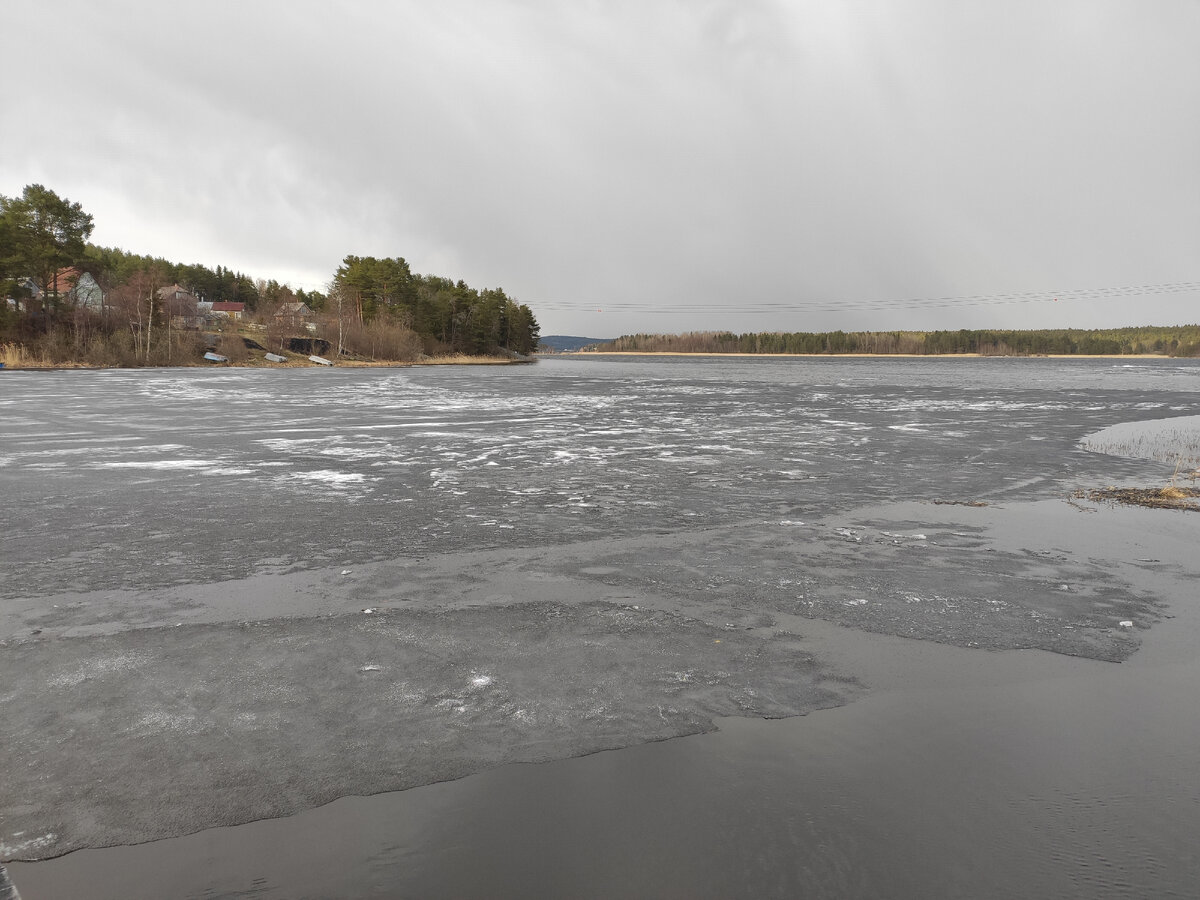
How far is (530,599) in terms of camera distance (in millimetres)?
6445

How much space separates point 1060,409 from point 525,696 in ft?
97.6

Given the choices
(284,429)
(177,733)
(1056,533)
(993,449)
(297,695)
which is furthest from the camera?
(284,429)

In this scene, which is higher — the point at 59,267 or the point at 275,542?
the point at 59,267

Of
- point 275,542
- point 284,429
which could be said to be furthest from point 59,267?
point 275,542

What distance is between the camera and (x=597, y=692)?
4.72 m

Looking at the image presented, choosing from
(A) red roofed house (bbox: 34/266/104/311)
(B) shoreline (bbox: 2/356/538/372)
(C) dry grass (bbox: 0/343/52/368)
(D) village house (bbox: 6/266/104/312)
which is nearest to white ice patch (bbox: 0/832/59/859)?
(B) shoreline (bbox: 2/356/538/372)

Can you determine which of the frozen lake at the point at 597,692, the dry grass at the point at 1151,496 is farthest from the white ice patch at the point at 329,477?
the dry grass at the point at 1151,496

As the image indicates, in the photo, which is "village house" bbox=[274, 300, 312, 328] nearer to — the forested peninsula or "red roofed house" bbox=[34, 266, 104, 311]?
the forested peninsula

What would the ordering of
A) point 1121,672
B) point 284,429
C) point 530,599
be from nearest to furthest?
point 1121,672
point 530,599
point 284,429

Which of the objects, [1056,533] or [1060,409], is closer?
[1056,533]

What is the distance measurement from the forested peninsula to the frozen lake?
6524 centimetres

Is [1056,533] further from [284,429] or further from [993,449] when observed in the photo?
[284,429]

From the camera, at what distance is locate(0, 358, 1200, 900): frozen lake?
10.3 feet

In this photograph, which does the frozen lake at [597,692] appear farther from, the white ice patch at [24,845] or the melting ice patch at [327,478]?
the melting ice patch at [327,478]
